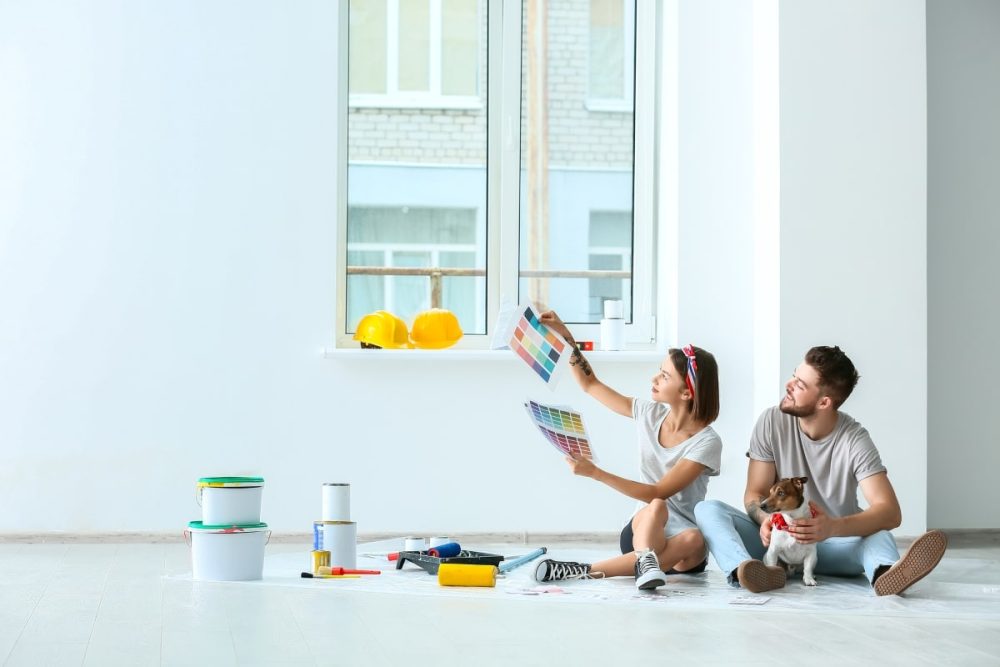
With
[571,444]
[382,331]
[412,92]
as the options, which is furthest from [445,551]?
[412,92]

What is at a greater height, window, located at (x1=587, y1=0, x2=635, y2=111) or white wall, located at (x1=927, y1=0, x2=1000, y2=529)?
window, located at (x1=587, y1=0, x2=635, y2=111)

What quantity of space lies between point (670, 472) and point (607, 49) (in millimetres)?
2135

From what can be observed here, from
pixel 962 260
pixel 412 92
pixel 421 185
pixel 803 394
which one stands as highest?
pixel 412 92

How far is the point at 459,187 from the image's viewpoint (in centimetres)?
475

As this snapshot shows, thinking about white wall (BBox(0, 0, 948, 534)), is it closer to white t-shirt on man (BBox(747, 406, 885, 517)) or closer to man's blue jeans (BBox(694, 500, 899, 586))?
white t-shirt on man (BBox(747, 406, 885, 517))

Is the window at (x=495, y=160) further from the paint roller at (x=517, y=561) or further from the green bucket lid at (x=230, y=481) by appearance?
the green bucket lid at (x=230, y=481)

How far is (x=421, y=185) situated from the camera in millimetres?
4719

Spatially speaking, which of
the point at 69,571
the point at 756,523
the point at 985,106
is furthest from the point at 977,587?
the point at 69,571

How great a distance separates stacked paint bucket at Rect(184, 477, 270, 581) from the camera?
3240 millimetres

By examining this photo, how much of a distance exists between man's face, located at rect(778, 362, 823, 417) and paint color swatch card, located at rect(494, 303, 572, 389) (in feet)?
2.13

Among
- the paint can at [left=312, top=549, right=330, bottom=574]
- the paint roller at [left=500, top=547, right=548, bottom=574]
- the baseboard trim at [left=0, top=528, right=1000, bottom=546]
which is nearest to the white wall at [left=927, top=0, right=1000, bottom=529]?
the baseboard trim at [left=0, top=528, right=1000, bottom=546]

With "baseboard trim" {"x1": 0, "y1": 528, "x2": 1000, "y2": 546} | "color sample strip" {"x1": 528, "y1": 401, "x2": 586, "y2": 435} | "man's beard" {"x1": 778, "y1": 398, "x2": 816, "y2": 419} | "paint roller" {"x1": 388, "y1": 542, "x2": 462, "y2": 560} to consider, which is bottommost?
"baseboard trim" {"x1": 0, "y1": 528, "x2": 1000, "y2": 546}

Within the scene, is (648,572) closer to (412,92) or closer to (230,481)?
(230,481)

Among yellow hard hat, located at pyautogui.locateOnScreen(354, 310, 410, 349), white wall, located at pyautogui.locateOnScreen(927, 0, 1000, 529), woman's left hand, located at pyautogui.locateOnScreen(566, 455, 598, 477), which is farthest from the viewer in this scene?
white wall, located at pyautogui.locateOnScreen(927, 0, 1000, 529)
